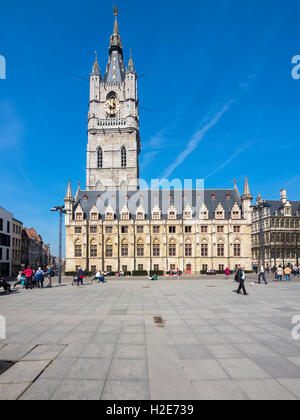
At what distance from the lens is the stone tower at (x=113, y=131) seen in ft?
225

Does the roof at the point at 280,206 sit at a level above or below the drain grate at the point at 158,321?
above

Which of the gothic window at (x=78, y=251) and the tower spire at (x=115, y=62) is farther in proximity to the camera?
the tower spire at (x=115, y=62)

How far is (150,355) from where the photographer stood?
20.7ft

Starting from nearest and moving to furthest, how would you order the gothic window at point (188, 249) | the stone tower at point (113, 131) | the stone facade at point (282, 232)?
1. the gothic window at point (188, 249)
2. the stone facade at point (282, 232)
3. the stone tower at point (113, 131)

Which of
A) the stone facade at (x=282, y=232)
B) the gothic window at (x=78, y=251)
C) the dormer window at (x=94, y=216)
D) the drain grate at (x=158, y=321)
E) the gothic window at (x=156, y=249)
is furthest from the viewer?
the stone facade at (x=282, y=232)

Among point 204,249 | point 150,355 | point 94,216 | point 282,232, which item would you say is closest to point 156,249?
point 204,249

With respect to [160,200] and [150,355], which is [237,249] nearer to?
[160,200]

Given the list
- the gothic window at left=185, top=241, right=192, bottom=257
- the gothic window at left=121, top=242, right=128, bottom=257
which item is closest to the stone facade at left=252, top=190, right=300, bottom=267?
the gothic window at left=185, top=241, right=192, bottom=257

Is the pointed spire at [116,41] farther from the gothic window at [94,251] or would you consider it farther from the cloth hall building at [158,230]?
the gothic window at [94,251]

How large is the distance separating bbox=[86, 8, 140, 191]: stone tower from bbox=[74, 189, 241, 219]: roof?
10446mm

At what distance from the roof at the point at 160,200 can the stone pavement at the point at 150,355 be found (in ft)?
142

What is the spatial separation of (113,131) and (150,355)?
70.7 meters

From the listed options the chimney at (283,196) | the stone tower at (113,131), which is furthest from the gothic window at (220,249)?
the chimney at (283,196)
